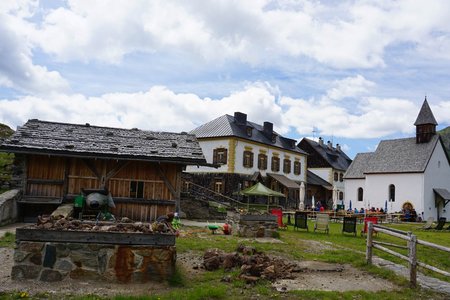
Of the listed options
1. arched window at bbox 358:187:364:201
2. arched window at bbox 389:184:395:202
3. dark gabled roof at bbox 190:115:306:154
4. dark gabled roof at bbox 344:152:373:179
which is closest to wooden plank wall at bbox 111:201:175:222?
dark gabled roof at bbox 190:115:306:154

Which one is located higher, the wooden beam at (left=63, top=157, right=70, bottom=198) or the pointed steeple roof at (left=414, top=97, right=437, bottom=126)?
the pointed steeple roof at (left=414, top=97, right=437, bottom=126)

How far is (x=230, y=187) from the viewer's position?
33.7 metres

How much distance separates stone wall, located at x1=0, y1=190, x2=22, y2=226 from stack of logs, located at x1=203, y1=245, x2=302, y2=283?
8668mm

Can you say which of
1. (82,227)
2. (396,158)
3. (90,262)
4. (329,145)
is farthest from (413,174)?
(90,262)

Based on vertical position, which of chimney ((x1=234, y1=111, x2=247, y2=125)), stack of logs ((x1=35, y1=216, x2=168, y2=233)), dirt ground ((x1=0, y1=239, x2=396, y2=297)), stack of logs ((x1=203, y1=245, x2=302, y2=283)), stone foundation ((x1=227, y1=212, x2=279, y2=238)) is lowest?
dirt ground ((x1=0, y1=239, x2=396, y2=297))

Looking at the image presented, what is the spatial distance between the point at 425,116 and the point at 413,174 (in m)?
6.01


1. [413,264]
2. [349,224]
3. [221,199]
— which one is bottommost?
[413,264]

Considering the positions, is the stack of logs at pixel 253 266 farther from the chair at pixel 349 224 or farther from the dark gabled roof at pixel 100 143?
the chair at pixel 349 224

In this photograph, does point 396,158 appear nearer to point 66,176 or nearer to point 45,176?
point 66,176

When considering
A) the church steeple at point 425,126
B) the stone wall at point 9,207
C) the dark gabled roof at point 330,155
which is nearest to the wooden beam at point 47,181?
the stone wall at point 9,207

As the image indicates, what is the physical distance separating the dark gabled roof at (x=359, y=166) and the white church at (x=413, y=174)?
140 mm

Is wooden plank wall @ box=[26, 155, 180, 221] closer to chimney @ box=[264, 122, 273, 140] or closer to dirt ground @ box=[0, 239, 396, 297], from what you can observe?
dirt ground @ box=[0, 239, 396, 297]

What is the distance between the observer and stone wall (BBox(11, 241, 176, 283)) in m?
6.61

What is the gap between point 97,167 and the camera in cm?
1667
